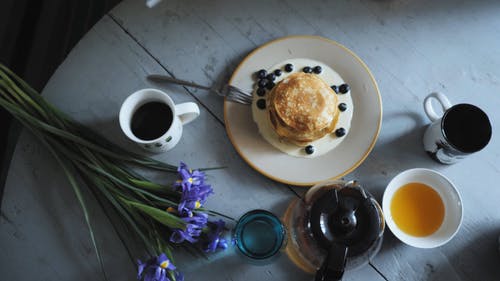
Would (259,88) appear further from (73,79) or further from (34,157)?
(34,157)

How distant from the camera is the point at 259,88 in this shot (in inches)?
41.4

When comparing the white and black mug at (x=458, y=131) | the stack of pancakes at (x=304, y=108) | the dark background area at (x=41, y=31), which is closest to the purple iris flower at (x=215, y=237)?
the stack of pancakes at (x=304, y=108)

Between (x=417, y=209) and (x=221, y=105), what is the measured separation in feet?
1.76

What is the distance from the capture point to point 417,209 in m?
0.99

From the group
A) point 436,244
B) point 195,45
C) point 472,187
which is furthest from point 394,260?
point 195,45

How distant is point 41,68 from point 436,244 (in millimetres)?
1364

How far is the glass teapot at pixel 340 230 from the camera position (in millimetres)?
794

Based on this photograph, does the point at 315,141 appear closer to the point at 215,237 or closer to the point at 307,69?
the point at 307,69

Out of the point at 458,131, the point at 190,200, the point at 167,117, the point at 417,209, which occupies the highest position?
the point at 167,117

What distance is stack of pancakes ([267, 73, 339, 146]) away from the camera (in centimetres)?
97

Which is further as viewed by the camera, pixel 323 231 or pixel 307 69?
pixel 307 69

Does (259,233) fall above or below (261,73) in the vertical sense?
below

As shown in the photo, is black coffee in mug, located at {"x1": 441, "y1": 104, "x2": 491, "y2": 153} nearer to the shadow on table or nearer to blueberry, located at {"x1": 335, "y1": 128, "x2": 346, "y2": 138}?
the shadow on table

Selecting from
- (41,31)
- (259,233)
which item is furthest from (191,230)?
(41,31)
